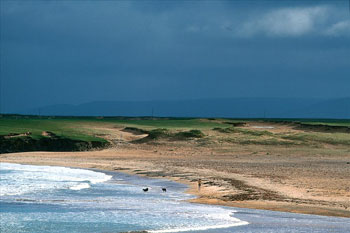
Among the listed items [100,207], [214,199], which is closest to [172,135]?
[214,199]

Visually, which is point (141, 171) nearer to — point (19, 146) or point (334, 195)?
point (334, 195)

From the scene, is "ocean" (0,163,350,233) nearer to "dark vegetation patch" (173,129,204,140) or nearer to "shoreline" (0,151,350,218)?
"shoreline" (0,151,350,218)

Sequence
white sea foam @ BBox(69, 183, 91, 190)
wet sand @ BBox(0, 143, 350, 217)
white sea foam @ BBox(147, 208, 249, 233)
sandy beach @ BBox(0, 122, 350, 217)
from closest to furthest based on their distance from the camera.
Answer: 1. white sea foam @ BBox(147, 208, 249, 233)
2. wet sand @ BBox(0, 143, 350, 217)
3. sandy beach @ BBox(0, 122, 350, 217)
4. white sea foam @ BBox(69, 183, 91, 190)

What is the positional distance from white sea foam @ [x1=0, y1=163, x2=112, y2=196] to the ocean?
0.18 feet

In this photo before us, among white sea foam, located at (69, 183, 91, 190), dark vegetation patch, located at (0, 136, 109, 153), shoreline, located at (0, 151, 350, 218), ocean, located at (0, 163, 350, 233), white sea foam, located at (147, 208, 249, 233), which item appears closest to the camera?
white sea foam, located at (147, 208, 249, 233)

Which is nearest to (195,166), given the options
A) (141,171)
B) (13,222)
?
(141,171)

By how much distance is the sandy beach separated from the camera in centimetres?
2448

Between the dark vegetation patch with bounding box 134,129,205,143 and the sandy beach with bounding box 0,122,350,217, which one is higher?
the dark vegetation patch with bounding box 134,129,205,143

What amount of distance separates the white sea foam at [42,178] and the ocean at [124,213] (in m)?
0.06

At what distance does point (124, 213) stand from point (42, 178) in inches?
622

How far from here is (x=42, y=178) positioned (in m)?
36.5

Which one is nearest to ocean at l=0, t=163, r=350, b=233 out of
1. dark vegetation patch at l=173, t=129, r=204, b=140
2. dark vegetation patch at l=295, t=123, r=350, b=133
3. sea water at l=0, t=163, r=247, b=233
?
sea water at l=0, t=163, r=247, b=233

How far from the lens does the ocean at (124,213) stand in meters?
18.8

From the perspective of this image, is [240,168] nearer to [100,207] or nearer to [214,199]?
[214,199]
